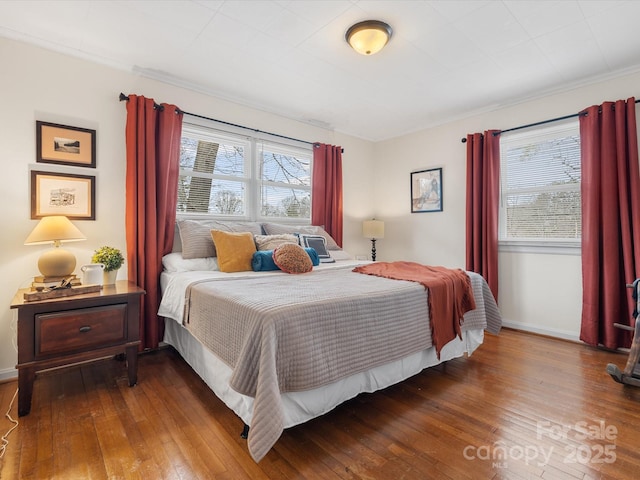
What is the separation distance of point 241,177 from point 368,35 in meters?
1.96

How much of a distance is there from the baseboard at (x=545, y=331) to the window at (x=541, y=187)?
34.4 inches

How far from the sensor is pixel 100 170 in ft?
8.66

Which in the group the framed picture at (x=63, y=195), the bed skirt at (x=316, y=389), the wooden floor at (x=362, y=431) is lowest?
the wooden floor at (x=362, y=431)

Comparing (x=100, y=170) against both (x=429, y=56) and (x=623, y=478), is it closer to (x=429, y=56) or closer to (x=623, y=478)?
(x=429, y=56)

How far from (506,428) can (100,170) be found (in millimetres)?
3355

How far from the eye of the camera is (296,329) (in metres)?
1.44

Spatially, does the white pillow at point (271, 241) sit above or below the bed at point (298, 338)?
above

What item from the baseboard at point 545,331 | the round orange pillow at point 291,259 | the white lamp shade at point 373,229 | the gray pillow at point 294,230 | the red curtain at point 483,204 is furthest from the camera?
the white lamp shade at point 373,229

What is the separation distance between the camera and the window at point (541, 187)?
3170mm

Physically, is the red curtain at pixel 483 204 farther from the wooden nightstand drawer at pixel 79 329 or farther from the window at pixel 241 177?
the wooden nightstand drawer at pixel 79 329

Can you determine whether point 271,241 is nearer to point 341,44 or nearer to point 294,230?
point 294,230

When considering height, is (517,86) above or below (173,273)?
above

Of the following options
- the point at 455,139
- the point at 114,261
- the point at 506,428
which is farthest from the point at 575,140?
the point at 114,261

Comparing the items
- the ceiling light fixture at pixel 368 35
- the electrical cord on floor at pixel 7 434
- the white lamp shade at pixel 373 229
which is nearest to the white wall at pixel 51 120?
the electrical cord on floor at pixel 7 434
